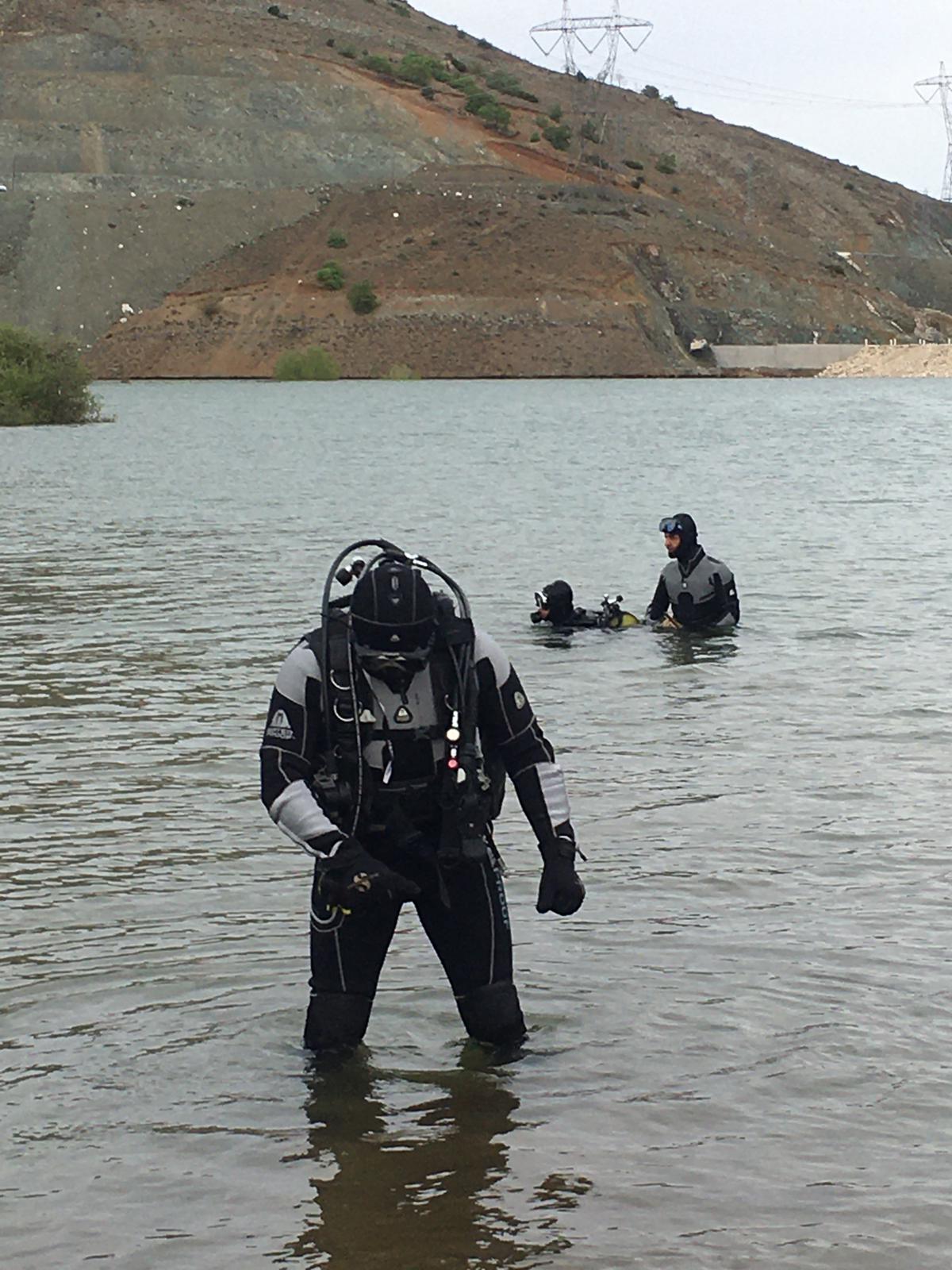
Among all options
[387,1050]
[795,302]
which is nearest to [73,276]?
[795,302]

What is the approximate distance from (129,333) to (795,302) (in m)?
46.5

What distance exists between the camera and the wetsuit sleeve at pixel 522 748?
260 inches

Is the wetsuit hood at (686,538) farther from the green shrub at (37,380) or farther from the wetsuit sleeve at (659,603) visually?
the green shrub at (37,380)

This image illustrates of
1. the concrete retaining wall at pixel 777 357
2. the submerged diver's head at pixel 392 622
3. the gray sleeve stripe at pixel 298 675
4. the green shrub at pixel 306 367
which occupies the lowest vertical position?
the gray sleeve stripe at pixel 298 675

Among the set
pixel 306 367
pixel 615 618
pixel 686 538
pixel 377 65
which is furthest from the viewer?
pixel 377 65

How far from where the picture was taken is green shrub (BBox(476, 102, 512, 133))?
168500 millimetres

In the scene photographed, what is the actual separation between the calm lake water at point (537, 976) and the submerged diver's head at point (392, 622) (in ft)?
5.43

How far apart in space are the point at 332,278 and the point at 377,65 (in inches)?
1984

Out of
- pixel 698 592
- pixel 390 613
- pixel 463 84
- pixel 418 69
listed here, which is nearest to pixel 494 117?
pixel 463 84

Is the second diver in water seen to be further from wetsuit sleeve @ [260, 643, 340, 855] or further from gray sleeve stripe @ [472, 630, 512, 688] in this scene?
wetsuit sleeve @ [260, 643, 340, 855]

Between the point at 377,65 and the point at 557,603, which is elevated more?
the point at 377,65

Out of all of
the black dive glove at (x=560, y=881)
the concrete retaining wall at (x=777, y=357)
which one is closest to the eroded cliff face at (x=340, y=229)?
the concrete retaining wall at (x=777, y=357)

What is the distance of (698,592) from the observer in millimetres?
18234

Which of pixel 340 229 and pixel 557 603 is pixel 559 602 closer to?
pixel 557 603
